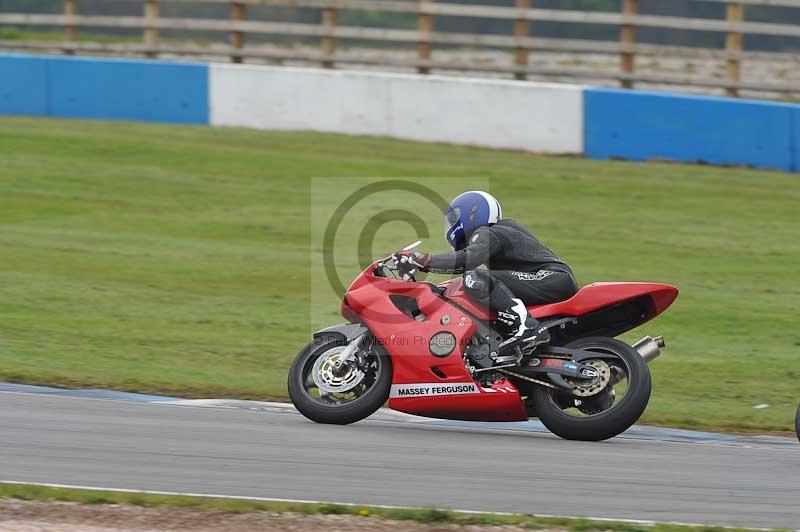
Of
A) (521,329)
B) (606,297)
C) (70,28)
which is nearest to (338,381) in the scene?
(521,329)

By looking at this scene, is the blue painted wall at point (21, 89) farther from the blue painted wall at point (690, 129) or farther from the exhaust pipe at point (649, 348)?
the exhaust pipe at point (649, 348)

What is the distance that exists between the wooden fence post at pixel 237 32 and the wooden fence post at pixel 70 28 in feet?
11.3

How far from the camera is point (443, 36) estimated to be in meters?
23.6

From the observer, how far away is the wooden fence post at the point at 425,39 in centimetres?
2348

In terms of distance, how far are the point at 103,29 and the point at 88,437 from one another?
19.9 metres

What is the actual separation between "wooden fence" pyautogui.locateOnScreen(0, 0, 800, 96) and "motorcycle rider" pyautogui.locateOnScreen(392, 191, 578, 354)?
12.6m

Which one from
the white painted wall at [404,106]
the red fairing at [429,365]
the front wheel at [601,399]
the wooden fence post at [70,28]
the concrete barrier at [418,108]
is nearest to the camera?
the front wheel at [601,399]

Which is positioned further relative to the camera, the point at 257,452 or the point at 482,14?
the point at 482,14

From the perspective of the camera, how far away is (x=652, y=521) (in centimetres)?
649

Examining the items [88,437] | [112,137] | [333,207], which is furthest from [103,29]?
[88,437]

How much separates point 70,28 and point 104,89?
3.36 metres

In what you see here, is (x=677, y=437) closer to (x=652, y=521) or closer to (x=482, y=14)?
(x=652, y=521)

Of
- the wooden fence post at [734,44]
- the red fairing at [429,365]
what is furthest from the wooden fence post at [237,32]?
the red fairing at [429,365]

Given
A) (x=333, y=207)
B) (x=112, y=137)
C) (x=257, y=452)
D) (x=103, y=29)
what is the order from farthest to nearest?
(x=103, y=29), (x=112, y=137), (x=333, y=207), (x=257, y=452)
